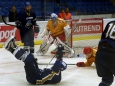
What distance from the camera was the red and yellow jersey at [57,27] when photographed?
8422 millimetres

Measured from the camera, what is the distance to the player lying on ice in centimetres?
501

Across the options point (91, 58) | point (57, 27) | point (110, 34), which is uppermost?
point (110, 34)

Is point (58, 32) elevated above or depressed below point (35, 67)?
below

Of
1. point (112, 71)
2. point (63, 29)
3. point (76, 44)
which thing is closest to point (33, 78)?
point (112, 71)

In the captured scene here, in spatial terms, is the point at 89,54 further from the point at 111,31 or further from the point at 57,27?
the point at 111,31

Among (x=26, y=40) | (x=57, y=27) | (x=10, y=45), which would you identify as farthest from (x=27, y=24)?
(x=10, y=45)

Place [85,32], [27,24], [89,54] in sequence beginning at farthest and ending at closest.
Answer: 1. [85,32]
2. [27,24]
3. [89,54]

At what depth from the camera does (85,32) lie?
978 centimetres

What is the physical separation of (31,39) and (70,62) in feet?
3.36

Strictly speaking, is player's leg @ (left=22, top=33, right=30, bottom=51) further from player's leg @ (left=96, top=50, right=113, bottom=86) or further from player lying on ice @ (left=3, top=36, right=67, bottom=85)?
player's leg @ (left=96, top=50, right=113, bottom=86)

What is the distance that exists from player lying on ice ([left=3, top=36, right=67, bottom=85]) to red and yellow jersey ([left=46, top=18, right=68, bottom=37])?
3.23 m

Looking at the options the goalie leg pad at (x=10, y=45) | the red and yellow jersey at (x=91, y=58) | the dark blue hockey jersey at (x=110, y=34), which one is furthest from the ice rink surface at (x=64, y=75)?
the dark blue hockey jersey at (x=110, y=34)

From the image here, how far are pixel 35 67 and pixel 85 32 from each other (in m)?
4.77

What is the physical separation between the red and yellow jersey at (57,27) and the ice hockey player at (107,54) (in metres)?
4.60
